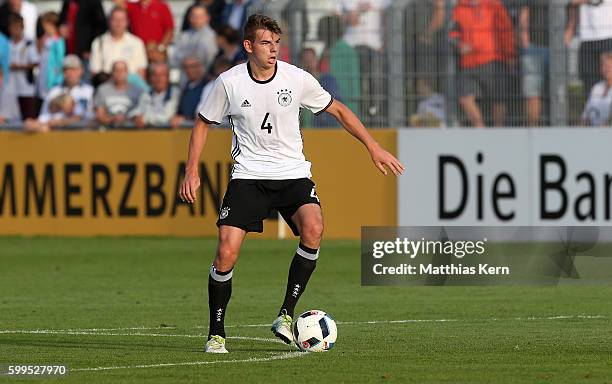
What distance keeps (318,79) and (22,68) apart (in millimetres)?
5354

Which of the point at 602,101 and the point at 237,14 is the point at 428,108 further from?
the point at 237,14

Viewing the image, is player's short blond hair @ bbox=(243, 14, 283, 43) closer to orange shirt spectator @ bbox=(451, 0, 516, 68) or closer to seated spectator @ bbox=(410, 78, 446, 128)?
orange shirt spectator @ bbox=(451, 0, 516, 68)

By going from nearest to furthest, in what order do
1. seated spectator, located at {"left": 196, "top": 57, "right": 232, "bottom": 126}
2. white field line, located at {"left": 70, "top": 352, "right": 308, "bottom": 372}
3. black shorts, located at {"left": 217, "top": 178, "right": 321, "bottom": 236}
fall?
white field line, located at {"left": 70, "top": 352, "right": 308, "bottom": 372}, black shorts, located at {"left": 217, "top": 178, "right": 321, "bottom": 236}, seated spectator, located at {"left": 196, "top": 57, "right": 232, "bottom": 126}

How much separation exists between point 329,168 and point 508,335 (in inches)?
384

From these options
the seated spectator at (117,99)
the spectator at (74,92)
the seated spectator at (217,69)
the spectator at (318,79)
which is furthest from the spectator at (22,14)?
the spectator at (318,79)

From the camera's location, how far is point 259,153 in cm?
1148

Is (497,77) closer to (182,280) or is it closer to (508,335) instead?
(182,280)

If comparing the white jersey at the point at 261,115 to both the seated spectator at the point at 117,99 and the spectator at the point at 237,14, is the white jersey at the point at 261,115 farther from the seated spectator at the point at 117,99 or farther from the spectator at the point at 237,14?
the spectator at the point at 237,14

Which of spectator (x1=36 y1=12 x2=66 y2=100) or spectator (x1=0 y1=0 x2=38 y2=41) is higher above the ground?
spectator (x1=0 y1=0 x2=38 y2=41)

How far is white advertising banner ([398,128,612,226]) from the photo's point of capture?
21.1 m

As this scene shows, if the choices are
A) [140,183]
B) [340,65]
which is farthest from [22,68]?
[340,65]

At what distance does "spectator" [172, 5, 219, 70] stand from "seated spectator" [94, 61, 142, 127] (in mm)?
885

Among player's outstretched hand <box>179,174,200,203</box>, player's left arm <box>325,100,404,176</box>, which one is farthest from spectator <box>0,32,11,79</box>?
player's outstretched hand <box>179,174,200,203</box>

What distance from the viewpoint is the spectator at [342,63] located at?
22.2 meters
